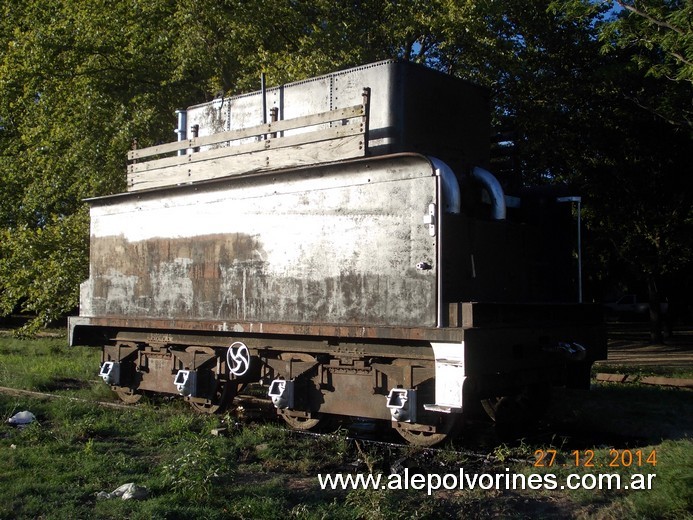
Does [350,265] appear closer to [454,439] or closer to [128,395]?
[454,439]

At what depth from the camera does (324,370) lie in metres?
8.32

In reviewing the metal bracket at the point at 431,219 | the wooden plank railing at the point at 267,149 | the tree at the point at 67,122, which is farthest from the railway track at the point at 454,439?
the tree at the point at 67,122

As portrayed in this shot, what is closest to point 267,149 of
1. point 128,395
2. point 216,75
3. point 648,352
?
point 128,395

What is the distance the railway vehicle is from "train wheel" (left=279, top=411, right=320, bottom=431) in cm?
1

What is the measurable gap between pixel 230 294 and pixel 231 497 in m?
3.52

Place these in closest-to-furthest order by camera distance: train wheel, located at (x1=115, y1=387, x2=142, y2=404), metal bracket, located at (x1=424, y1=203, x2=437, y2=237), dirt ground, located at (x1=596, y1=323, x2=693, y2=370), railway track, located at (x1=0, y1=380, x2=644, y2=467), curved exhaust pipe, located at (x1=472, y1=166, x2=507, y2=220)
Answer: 1. metal bracket, located at (x1=424, y1=203, x2=437, y2=237)
2. railway track, located at (x1=0, y1=380, x2=644, y2=467)
3. curved exhaust pipe, located at (x1=472, y1=166, x2=507, y2=220)
4. train wheel, located at (x1=115, y1=387, x2=142, y2=404)
5. dirt ground, located at (x1=596, y1=323, x2=693, y2=370)

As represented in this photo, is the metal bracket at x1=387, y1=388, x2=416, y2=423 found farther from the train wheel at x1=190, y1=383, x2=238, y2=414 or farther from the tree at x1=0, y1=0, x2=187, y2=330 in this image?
the tree at x1=0, y1=0, x2=187, y2=330

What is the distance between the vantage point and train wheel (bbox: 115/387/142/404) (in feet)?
35.9

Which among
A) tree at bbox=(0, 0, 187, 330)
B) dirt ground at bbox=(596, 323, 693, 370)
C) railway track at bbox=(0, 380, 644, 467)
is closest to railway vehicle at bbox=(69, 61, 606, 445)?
railway track at bbox=(0, 380, 644, 467)

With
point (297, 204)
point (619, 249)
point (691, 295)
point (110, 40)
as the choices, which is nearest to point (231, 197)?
point (297, 204)

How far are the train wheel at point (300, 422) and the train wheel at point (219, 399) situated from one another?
0.98 metres

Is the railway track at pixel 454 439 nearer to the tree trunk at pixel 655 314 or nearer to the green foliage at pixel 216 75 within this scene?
the green foliage at pixel 216 75

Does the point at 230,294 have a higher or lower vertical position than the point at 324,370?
higher

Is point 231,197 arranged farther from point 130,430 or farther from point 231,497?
point 231,497
